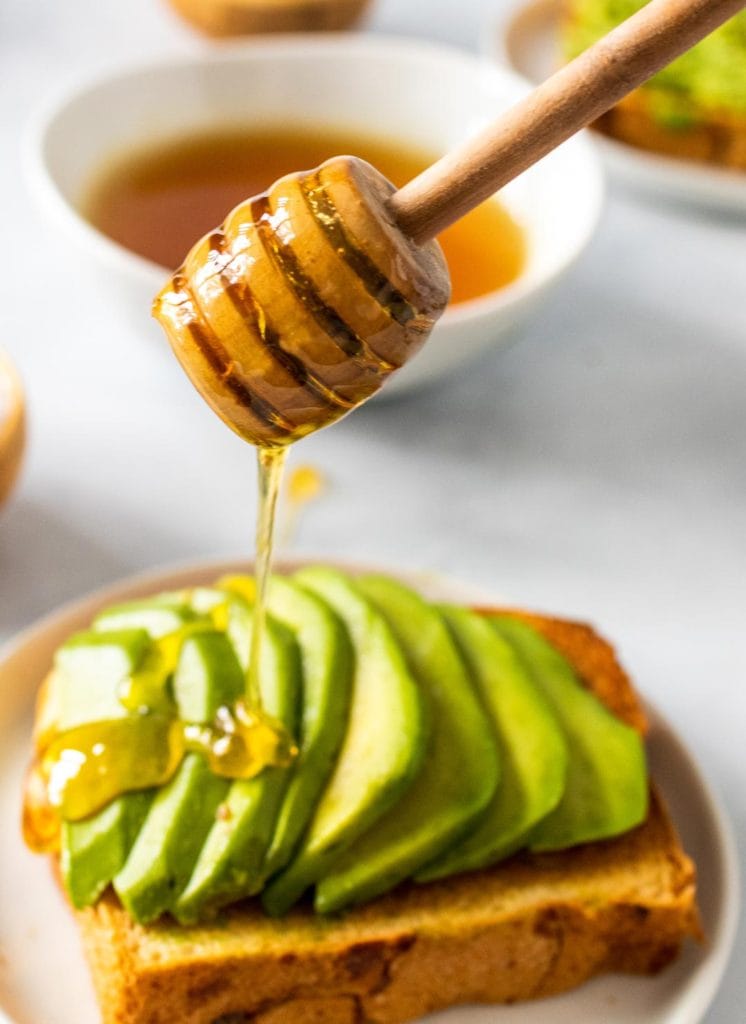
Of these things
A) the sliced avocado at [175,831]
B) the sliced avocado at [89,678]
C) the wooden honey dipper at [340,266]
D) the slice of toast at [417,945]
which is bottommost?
the slice of toast at [417,945]

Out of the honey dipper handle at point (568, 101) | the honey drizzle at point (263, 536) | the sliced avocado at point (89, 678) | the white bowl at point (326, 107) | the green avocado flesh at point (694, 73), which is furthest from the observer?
the green avocado flesh at point (694, 73)

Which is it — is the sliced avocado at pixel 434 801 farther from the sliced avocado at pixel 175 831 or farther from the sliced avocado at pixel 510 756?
the sliced avocado at pixel 175 831

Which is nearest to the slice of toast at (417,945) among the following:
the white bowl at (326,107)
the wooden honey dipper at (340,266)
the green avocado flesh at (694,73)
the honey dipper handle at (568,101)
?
the wooden honey dipper at (340,266)

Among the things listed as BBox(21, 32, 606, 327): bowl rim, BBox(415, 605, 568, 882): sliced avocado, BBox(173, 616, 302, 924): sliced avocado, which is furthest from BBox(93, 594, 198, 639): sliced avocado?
BBox(21, 32, 606, 327): bowl rim

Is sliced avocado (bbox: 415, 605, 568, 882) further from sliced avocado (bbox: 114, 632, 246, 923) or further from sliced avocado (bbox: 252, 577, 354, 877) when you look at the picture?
sliced avocado (bbox: 114, 632, 246, 923)

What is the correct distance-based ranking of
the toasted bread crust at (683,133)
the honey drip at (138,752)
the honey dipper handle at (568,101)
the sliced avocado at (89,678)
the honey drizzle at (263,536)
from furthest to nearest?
the toasted bread crust at (683,133) < the sliced avocado at (89,678) < the honey drip at (138,752) < the honey drizzle at (263,536) < the honey dipper handle at (568,101)

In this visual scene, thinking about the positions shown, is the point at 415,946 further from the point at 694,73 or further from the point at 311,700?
the point at 694,73

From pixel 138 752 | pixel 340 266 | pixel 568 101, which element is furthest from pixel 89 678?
pixel 568 101
